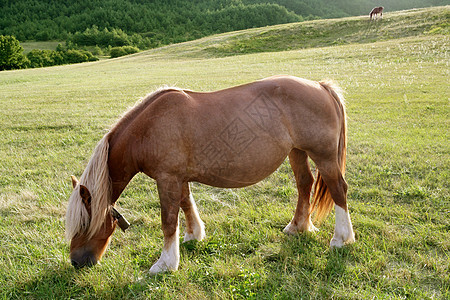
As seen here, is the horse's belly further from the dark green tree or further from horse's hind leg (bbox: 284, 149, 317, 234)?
the dark green tree

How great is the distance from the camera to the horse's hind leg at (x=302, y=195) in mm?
3311

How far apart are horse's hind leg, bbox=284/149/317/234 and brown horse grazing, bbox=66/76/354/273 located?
313 mm

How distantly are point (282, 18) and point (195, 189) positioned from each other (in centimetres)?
9039

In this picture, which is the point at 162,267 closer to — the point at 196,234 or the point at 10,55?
the point at 196,234

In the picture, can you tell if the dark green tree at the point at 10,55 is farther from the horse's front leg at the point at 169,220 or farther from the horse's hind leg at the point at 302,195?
the horse's hind leg at the point at 302,195

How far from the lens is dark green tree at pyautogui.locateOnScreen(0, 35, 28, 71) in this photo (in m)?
42.7

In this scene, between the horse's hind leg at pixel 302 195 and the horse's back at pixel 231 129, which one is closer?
the horse's back at pixel 231 129

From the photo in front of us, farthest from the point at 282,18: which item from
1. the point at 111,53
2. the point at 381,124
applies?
the point at 381,124

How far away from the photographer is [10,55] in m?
43.1

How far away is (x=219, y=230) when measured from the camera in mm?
3473

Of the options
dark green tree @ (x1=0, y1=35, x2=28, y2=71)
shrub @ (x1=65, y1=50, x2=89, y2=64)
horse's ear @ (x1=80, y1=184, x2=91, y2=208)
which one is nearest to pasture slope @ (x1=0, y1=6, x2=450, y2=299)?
horse's ear @ (x1=80, y1=184, x2=91, y2=208)

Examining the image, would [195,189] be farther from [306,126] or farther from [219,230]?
[306,126]

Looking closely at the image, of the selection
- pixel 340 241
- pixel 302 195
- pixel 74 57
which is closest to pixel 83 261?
pixel 302 195

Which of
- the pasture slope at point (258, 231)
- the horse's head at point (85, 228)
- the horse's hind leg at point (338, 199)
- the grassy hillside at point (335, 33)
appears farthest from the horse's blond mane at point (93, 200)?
the grassy hillside at point (335, 33)
